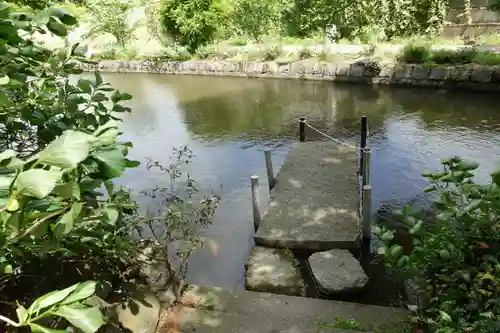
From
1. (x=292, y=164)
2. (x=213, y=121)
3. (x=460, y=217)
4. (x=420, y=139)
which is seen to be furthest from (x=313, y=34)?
(x=460, y=217)

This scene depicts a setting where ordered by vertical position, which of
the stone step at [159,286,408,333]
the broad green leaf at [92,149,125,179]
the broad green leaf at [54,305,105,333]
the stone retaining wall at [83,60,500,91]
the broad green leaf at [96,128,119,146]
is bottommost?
the stone step at [159,286,408,333]

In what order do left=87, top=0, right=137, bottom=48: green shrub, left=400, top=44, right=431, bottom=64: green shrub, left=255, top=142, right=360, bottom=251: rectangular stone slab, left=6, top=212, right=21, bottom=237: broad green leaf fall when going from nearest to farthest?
left=6, top=212, right=21, bottom=237: broad green leaf → left=255, top=142, right=360, bottom=251: rectangular stone slab → left=400, top=44, right=431, bottom=64: green shrub → left=87, top=0, right=137, bottom=48: green shrub

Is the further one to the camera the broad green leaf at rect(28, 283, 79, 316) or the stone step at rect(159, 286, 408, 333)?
the stone step at rect(159, 286, 408, 333)

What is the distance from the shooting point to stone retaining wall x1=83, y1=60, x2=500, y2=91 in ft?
34.2

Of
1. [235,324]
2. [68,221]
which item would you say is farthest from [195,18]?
[68,221]

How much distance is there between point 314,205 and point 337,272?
1.14 meters

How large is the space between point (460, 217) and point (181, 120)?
9.01m

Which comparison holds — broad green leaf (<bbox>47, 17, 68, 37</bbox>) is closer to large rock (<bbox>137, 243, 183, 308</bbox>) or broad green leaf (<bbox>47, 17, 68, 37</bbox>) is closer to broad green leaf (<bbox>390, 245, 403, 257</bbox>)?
large rock (<bbox>137, 243, 183, 308</bbox>)

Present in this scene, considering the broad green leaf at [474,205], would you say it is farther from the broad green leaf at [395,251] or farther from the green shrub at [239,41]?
the green shrub at [239,41]

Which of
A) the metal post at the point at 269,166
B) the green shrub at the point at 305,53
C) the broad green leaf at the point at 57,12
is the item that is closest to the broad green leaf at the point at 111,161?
the broad green leaf at the point at 57,12

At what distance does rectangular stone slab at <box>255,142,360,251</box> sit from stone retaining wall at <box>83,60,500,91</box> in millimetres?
5784

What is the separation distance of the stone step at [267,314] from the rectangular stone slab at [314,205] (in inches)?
52.3

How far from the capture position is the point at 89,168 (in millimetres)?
1149

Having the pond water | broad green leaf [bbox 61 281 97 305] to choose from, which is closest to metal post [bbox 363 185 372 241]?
the pond water
